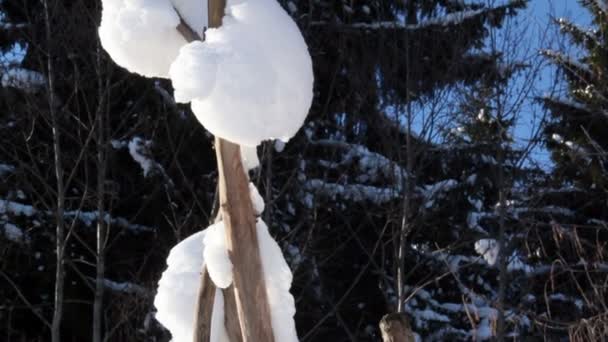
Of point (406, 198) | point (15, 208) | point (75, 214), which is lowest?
point (406, 198)

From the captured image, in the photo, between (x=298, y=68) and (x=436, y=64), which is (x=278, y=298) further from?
(x=436, y=64)

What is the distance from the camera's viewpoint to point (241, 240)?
1.83m

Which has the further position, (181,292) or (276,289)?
(181,292)

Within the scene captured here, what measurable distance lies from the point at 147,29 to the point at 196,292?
0.68m

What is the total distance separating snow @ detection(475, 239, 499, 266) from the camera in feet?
38.0

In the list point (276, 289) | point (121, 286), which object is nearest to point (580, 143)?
point (121, 286)

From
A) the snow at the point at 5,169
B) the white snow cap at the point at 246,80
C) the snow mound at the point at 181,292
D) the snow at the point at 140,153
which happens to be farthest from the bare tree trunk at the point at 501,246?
the white snow cap at the point at 246,80

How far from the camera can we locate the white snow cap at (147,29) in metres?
1.95

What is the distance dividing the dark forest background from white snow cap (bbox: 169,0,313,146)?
23.1 ft

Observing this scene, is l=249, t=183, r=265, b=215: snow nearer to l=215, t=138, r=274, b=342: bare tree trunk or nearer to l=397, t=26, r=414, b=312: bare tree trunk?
l=215, t=138, r=274, b=342: bare tree trunk

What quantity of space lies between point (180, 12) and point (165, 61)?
12 cm

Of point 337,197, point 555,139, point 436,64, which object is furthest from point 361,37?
point 555,139

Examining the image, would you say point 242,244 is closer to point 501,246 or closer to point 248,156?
point 248,156

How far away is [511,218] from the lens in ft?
40.1
